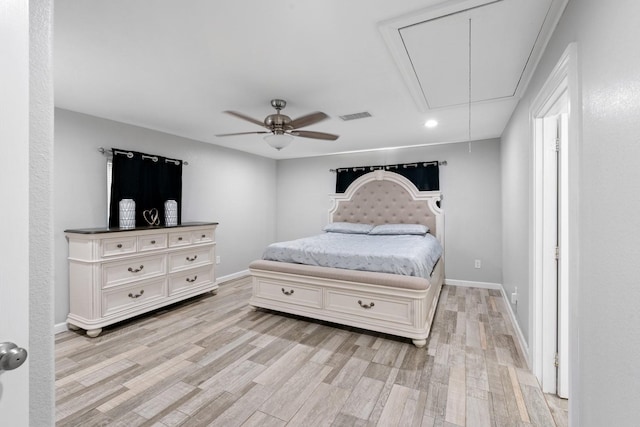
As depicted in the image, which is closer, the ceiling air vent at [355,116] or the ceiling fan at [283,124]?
the ceiling fan at [283,124]

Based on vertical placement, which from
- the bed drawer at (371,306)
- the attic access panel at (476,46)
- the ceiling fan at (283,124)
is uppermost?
the attic access panel at (476,46)

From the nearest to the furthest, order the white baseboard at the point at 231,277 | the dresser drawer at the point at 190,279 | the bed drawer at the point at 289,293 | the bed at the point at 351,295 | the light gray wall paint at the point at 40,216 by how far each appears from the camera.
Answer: the light gray wall paint at the point at 40,216 < the bed at the point at 351,295 < the bed drawer at the point at 289,293 < the dresser drawer at the point at 190,279 < the white baseboard at the point at 231,277

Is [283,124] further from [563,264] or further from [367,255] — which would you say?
[563,264]

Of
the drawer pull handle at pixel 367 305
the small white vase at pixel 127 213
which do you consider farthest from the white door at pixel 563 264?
the small white vase at pixel 127 213

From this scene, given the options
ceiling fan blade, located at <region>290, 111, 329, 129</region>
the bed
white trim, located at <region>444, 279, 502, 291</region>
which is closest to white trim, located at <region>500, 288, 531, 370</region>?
the bed

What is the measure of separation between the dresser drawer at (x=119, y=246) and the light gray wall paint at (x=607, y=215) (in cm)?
366

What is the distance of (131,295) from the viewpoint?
3.09m

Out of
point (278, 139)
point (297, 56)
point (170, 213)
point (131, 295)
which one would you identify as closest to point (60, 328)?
point (131, 295)

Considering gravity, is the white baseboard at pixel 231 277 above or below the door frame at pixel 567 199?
below

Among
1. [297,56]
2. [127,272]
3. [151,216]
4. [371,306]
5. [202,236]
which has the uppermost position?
[297,56]

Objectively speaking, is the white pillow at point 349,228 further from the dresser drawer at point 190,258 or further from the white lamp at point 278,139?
the white lamp at point 278,139

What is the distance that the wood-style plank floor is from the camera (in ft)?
5.65

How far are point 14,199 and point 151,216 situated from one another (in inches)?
136

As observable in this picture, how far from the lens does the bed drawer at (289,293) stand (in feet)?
10.1
